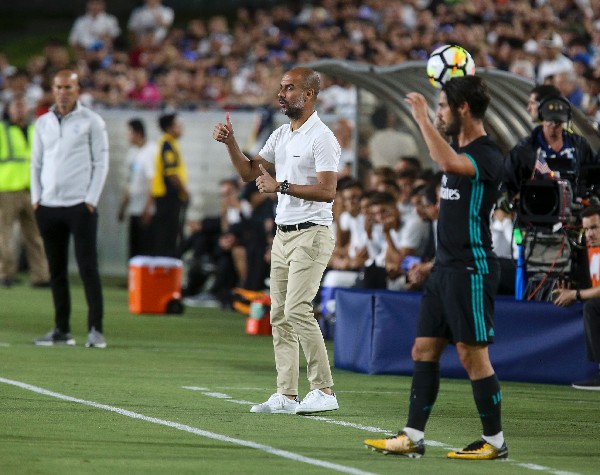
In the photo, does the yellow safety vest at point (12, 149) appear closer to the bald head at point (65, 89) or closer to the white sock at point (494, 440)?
the bald head at point (65, 89)

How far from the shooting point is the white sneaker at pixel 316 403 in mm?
8953

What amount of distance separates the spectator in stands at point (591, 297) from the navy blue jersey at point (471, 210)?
3.67 meters

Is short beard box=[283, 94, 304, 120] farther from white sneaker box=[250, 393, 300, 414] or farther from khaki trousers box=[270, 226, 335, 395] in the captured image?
white sneaker box=[250, 393, 300, 414]

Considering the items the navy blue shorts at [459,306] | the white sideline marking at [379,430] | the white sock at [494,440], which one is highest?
the navy blue shorts at [459,306]

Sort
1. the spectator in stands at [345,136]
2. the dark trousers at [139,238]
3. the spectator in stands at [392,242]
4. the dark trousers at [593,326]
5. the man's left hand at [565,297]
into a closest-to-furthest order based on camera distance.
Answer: the dark trousers at [593,326]
the man's left hand at [565,297]
the spectator in stands at [392,242]
the spectator in stands at [345,136]
the dark trousers at [139,238]

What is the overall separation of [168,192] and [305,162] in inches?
430

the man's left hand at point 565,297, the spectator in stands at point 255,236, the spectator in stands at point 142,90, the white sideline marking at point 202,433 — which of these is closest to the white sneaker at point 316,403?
the white sideline marking at point 202,433

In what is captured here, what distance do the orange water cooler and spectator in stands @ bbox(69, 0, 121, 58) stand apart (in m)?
13.6

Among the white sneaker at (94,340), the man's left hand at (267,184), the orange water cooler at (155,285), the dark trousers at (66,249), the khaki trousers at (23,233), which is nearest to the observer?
the man's left hand at (267,184)

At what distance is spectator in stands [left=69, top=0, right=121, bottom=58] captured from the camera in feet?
99.1

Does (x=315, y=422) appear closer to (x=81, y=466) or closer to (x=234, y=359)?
(x=81, y=466)

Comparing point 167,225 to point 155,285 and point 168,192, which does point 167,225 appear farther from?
point 155,285

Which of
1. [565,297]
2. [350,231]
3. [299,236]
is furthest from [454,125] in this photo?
[350,231]

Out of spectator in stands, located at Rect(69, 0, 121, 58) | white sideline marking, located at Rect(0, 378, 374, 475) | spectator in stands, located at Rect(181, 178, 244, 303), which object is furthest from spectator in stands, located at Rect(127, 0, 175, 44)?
white sideline marking, located at Rect(0, 378, 374, 475)
